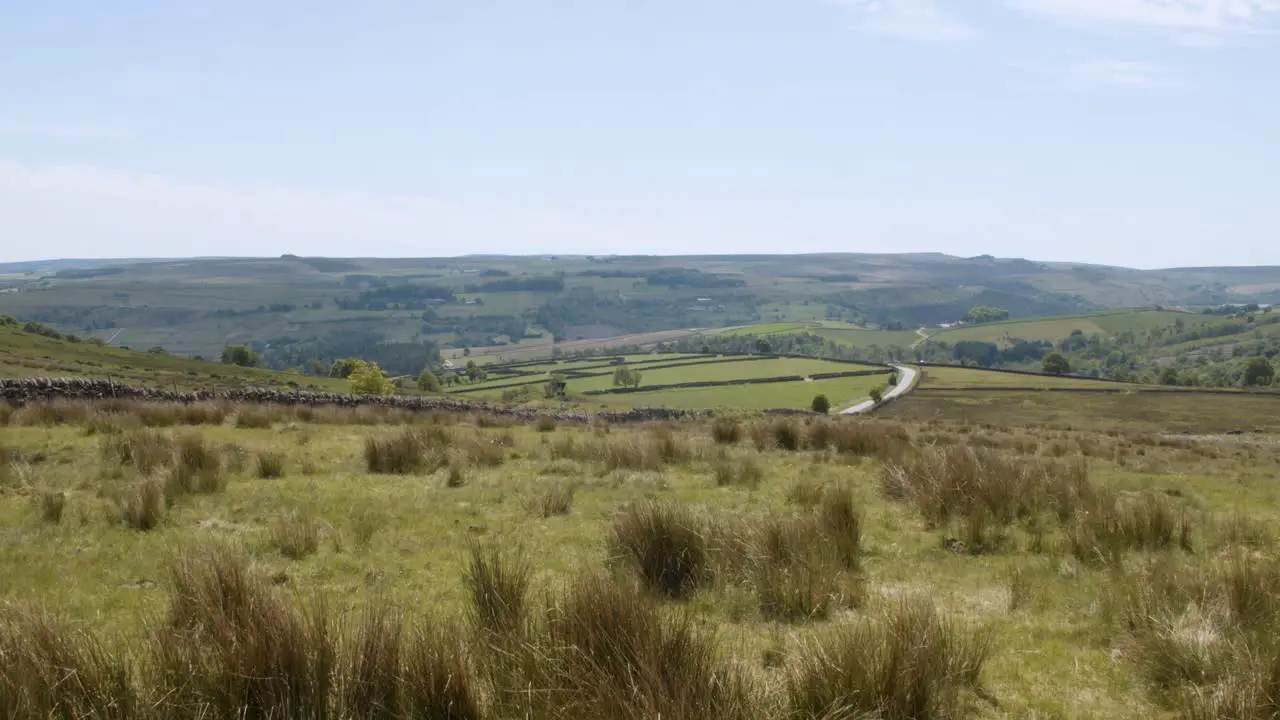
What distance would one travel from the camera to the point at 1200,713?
414cm

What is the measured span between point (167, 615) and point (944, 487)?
861 centimetres

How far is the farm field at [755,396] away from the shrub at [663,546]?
63.6 m

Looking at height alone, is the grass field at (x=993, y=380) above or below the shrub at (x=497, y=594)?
below

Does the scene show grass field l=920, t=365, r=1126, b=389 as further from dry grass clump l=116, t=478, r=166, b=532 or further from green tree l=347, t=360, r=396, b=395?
dry grass clump l=116, t=478, r=166, b=532

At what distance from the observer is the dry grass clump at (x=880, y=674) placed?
4219mm

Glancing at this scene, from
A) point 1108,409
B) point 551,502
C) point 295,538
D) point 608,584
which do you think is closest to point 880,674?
point 608,584

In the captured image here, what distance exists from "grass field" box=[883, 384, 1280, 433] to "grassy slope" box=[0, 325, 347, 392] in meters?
43.5

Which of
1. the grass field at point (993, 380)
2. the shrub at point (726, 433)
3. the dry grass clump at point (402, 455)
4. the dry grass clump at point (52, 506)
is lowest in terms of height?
the grass field at point (993, 380)

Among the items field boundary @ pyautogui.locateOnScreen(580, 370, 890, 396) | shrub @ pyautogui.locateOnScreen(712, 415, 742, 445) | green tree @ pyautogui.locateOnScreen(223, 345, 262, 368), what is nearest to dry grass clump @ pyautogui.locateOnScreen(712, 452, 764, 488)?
shrub @ pyautogui.locateOnScreen(712, 415, 742, 445)

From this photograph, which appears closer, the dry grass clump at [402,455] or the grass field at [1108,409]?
the dry grass clump at [402,455]

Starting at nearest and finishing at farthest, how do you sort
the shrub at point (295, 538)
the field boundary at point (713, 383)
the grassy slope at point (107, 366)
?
the shrub at point (295, 538)
the grassy slope at point (107, 366)
the field boundary at point (713, 383)

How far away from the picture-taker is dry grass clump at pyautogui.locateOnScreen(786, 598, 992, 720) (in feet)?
13.8

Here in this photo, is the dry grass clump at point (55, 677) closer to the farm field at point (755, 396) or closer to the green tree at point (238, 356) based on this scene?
the farm field at point (755, 396)

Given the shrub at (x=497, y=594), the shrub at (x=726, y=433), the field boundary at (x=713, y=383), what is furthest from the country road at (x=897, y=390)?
the shrub at (x=497, y=594)
